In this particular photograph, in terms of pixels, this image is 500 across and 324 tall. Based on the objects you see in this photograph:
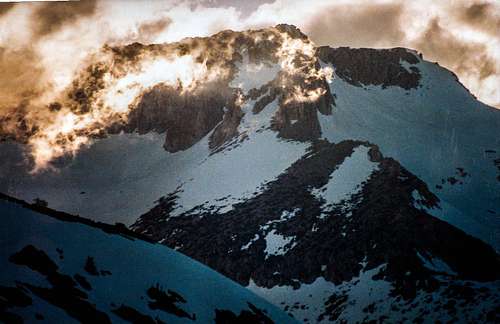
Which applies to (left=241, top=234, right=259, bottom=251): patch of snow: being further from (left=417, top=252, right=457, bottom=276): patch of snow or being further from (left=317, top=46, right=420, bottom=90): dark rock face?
(left=317, top=46, right=420, bottom=90): dark rock face

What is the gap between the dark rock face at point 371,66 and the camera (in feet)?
570

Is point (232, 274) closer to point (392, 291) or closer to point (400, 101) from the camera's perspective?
point (392, 291)

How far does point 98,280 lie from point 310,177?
249 feet

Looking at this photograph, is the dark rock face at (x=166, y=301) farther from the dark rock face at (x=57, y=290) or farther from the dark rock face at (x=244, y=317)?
the dark rock face at (x=57, y=290)

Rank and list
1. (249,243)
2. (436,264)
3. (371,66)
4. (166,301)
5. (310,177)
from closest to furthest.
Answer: (166,301) < (436,264) < (249,243) < (310,177) < (371,66)

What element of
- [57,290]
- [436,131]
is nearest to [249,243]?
[57,290]

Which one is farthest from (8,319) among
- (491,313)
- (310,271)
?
(310,271)

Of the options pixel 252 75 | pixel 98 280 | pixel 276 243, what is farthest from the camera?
pixel 252 75

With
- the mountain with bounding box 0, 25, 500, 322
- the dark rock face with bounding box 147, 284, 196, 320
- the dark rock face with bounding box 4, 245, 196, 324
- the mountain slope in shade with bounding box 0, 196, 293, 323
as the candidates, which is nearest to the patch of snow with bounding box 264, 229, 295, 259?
the mountain with bounding box 0, 25, 500, 322

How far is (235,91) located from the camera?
15912 cm

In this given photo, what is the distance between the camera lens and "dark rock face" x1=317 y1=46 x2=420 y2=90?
570ft

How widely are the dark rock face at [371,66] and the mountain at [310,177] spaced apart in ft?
2.01

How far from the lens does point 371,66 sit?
17825 centimetres

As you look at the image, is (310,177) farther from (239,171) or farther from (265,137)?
(265,137)
